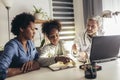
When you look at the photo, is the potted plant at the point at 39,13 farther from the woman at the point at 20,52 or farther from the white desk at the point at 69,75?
the white desk at the point at 69,75

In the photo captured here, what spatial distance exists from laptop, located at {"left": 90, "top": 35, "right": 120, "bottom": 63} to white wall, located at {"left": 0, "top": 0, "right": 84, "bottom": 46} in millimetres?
2386

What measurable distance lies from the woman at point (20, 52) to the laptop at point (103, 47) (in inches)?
21.8

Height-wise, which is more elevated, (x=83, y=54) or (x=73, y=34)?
(x=73, y=34)

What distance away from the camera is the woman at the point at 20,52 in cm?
153

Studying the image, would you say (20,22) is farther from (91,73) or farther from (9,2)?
(9,2)

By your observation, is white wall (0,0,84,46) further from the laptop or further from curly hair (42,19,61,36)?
the laptop

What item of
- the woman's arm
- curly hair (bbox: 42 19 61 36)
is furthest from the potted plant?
the woman's arm

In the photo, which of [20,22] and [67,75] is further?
[20,22]

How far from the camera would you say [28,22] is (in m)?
1.90

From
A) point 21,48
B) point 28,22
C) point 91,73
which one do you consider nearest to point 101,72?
point 91,73

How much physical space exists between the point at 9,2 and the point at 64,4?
1261mm

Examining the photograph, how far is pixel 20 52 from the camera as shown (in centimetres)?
171

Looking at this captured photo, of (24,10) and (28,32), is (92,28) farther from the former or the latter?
(24,10)

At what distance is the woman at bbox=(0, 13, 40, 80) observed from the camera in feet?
5.01
